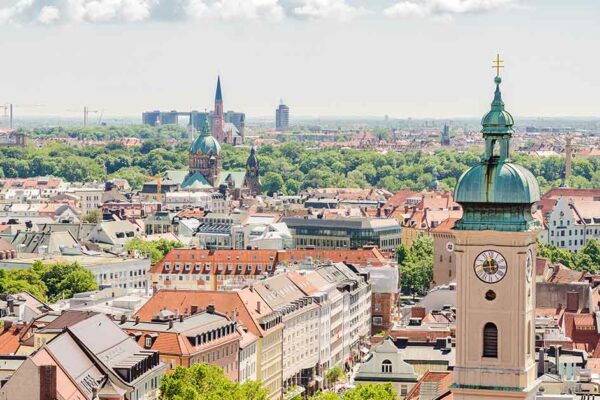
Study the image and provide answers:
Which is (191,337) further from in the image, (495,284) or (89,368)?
(495,284)

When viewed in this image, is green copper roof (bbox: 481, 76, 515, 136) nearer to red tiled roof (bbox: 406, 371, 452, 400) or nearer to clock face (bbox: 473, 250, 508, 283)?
clock face (bbox: 473, 250, 508, 283)

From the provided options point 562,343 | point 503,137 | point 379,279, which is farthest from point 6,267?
point 503,137

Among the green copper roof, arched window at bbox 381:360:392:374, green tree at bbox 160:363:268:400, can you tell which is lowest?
arched window at bbox 381:360:392:374

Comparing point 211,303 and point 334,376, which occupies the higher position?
point 211,303

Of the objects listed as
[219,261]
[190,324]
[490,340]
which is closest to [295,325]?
[190,324]

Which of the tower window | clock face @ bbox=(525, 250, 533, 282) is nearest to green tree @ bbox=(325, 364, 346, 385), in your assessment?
clock face @ bbox=(525, 250, 533, 282)

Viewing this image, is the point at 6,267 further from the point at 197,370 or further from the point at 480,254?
the point at 480,254

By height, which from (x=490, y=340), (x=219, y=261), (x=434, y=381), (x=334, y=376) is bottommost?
(x=334, y=376)
